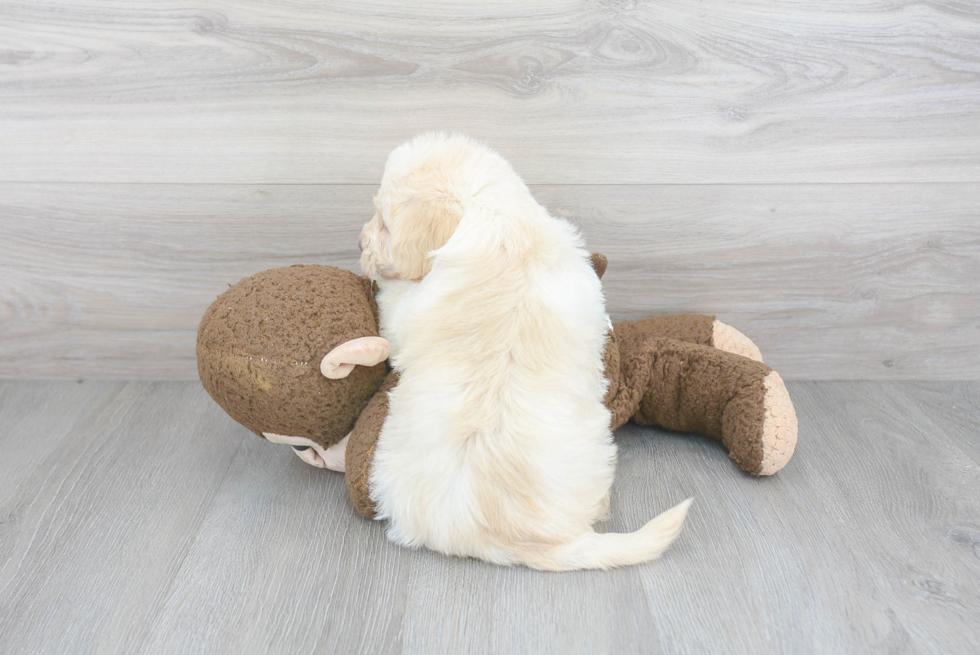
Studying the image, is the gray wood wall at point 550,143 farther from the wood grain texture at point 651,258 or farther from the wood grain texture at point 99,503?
the wood grain texture at point 99,503

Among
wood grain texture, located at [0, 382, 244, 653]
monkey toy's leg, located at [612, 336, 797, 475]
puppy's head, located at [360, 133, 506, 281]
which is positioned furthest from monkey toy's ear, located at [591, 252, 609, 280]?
wood grain texture, located at [0, 382, 244, 653]

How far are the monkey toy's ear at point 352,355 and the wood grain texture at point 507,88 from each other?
1.30ft

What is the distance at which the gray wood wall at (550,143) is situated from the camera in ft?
3.52

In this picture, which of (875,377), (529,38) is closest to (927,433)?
(875,377)

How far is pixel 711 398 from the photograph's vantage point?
1.01 m

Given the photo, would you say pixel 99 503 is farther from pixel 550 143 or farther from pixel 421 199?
pixel 550 143

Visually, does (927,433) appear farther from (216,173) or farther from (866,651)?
(216,173)

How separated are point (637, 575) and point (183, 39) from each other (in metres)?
1.00

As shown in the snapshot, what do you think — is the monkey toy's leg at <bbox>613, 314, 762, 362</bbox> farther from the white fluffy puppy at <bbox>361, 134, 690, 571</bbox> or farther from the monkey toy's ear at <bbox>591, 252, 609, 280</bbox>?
the white fluffy puppy at <bbox>361, 134, 690, 571</bbox>

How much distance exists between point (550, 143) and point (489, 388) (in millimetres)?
500

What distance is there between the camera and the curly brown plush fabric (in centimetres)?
84

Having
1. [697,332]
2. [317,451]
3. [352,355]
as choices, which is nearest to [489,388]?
[352,355]

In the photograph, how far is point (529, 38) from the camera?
107 centimetres

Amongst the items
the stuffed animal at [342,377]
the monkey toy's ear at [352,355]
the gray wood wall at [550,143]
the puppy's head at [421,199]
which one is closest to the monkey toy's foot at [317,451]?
the stuffed animal at [342,377]
